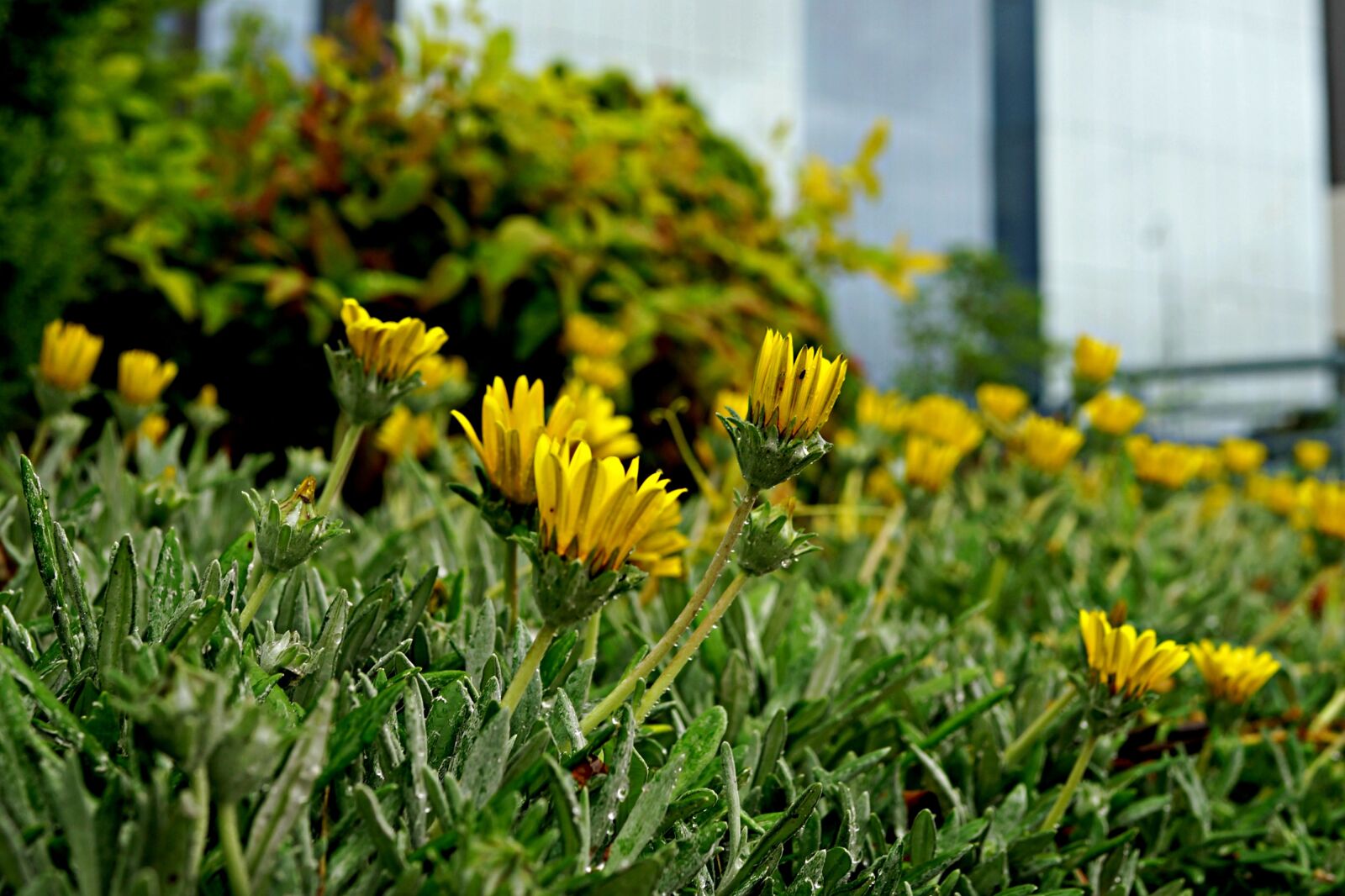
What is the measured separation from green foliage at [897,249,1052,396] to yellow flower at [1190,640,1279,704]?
41.3 feet

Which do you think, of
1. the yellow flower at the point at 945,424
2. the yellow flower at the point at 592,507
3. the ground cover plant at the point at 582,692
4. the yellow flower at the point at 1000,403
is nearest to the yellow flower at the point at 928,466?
the ground cover plant at the point at 582,692

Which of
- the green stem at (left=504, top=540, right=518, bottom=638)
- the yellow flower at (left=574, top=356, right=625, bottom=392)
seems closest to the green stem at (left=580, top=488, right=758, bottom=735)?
the green stem at (left=504, top=540, right=518, bottom=638)

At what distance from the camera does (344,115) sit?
2197mm

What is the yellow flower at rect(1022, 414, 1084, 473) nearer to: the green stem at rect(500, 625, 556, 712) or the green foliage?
the green stem at rect(500, 625, 556, 712)

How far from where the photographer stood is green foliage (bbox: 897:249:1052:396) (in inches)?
536

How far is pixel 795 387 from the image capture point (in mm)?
561

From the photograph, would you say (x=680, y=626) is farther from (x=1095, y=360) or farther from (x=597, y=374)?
(x=1095, y=360)

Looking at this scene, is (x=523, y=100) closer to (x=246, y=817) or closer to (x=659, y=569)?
(x=659, y=569)

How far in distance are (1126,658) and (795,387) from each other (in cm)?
29

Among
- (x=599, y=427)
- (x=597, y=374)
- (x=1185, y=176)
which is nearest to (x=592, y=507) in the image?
(x=599, y=427)

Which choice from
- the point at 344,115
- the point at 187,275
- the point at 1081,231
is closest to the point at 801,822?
the point at 187,275

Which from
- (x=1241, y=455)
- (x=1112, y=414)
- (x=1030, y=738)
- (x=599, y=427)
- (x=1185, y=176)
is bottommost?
(x=1241, y=455)

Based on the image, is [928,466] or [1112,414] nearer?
[928,466]

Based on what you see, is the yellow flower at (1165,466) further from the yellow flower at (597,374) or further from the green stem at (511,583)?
the green stem at (511,583)
